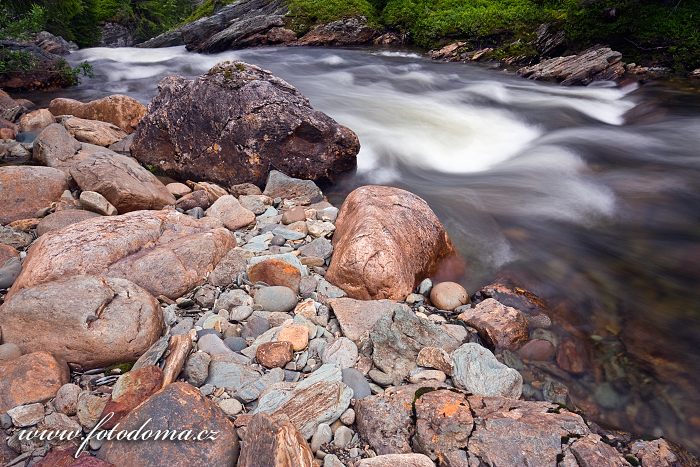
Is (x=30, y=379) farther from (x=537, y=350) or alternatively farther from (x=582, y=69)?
(x=582, y=69)

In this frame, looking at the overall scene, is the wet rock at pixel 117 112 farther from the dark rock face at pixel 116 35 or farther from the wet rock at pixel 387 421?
the dark rock face at pixel 116 35

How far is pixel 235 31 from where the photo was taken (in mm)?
24609

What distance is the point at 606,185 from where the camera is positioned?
7.57m

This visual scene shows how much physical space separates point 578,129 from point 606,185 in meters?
3.54

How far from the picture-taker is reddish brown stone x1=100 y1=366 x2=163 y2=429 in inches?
113

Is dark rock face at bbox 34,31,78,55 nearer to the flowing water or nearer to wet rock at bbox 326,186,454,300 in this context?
the flowing water

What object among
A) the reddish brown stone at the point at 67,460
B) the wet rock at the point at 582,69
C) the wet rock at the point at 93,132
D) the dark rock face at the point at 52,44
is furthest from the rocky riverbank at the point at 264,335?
the dark rock face at the point at 52,44

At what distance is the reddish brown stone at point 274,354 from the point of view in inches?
137

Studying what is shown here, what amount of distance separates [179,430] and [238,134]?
5.27 metres

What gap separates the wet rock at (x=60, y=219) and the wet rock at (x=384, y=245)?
3.00 m

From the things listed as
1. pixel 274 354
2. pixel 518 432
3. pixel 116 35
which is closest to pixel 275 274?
pixel 274 354

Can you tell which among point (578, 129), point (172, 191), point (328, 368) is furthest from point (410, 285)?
point (578, 129)

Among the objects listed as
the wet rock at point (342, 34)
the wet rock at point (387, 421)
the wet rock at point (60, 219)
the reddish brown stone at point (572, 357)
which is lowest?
the reddish brown stone at point (572, 357)

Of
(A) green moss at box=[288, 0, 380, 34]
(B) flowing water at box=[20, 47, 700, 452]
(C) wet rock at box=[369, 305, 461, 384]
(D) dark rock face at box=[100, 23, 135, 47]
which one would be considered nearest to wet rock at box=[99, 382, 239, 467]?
(C) wet rock at box=[369, 305, 461, 384]
